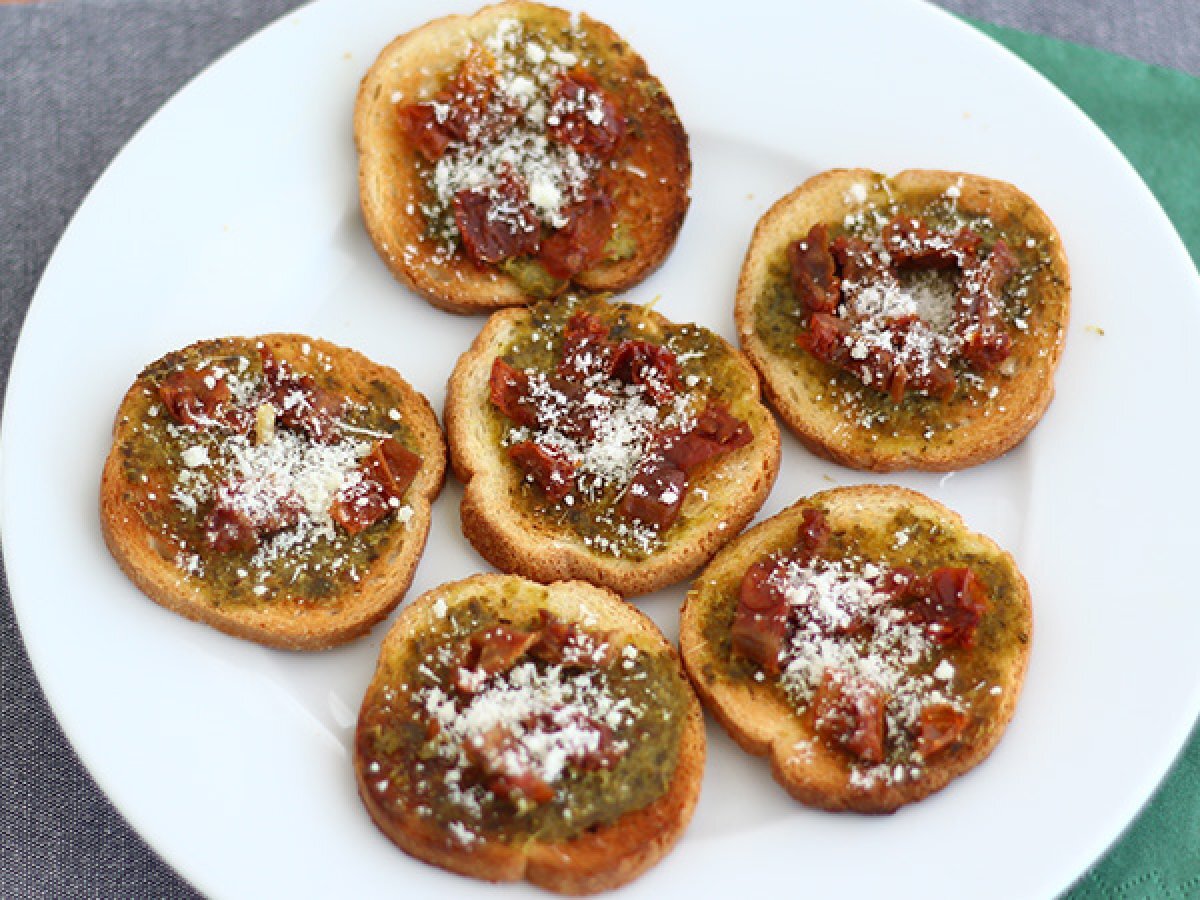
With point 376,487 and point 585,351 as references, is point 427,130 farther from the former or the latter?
point 376,487

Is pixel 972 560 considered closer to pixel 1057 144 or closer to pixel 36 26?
pixel 1057 144

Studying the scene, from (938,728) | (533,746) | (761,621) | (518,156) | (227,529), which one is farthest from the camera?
(518,156)

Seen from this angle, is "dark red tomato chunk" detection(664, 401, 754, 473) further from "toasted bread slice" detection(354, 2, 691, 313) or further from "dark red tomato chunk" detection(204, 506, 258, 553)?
"dark red tomato chunk" detection(204, 506, 258, 553)

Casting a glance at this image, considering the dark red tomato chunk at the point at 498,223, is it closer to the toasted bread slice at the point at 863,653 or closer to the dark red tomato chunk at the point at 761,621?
the toasted bread slice at the point at 863,653

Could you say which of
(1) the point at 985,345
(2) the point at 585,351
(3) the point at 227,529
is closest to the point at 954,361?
(1) the point at 985,345

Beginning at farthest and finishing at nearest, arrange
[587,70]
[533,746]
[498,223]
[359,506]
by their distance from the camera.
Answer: [587,70] → [498,223] → [359,506] → [533,746]
